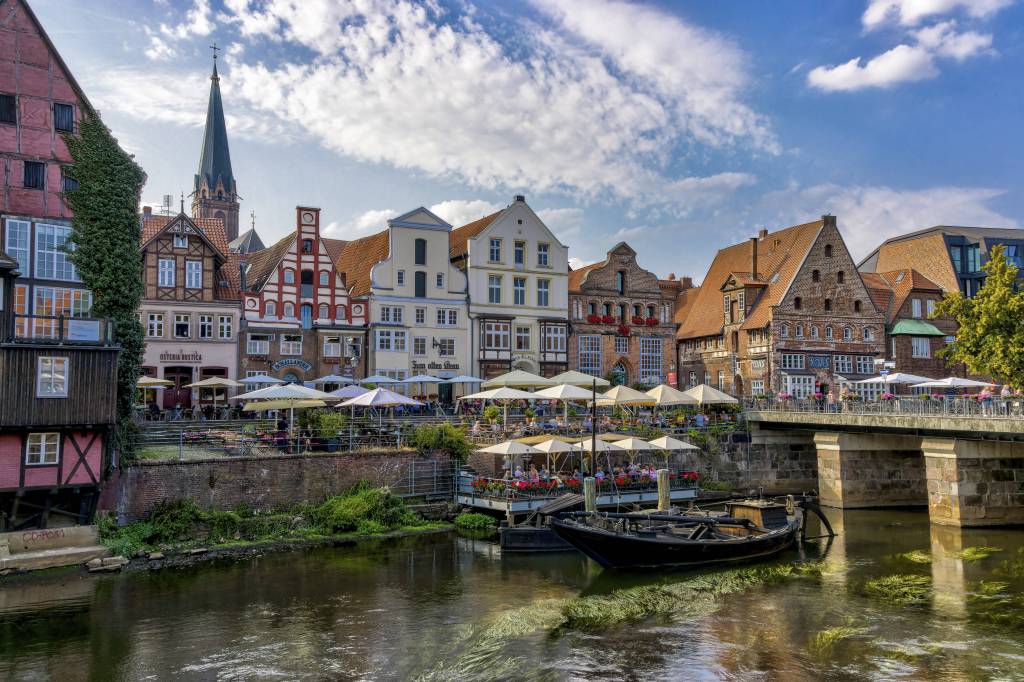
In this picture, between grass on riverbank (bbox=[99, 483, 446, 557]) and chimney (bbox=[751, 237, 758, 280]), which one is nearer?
grass on riverbank (bbox=[99, 483, 446, 557])

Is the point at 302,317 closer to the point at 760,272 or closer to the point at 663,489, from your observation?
the point at 663,489

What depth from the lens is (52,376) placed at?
2567 centimetres

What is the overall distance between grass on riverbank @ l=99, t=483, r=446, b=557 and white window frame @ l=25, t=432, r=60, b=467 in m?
2.52

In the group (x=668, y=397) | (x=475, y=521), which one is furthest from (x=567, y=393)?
(x=475, y=521)

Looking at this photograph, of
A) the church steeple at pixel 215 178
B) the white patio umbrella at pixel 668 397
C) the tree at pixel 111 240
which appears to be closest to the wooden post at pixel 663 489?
the white patio umbrella at pixel 668 397

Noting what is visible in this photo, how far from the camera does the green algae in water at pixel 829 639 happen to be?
17984mm

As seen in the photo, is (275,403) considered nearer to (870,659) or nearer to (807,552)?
(807,552)

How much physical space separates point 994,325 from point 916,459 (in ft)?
22.6

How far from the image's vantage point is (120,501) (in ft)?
90.1

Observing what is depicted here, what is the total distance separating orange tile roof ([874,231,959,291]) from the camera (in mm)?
62188

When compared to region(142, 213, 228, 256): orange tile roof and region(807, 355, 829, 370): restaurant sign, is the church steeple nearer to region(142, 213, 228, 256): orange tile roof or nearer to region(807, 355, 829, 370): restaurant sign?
region(142, 213, 228, 256): orange tile roof

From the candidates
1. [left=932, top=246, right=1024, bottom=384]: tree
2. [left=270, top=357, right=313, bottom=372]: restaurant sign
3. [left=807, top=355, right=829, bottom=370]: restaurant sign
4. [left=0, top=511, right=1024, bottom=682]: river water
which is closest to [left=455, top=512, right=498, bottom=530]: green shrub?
[left=0, top=511, right=1024, bottom=682]: river water

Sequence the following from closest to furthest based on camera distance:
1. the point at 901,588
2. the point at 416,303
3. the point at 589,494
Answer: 1. the point at 901,588
2. the point at 589,494
3. the point at 416,303

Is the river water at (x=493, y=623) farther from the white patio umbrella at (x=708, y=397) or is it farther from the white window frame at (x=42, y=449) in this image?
the white patio umbrella at (x=708, y=397)
